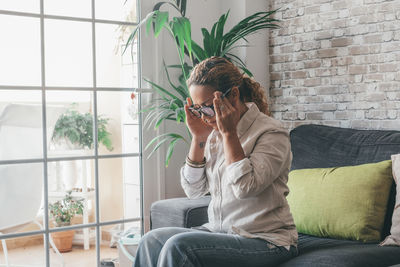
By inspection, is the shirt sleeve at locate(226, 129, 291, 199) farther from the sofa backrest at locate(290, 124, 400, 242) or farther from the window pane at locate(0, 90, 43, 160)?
the window pane at locate(0, 90, 43, 160)

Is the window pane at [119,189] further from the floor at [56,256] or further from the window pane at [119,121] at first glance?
the floor at [56,256]

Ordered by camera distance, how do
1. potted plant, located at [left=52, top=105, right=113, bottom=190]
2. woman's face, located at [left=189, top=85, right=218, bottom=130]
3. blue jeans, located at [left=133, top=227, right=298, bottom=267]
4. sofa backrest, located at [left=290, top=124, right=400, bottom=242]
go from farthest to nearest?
potted plant, located at [left=52, top=105, right=113, bottom=190]
sofa backrest, located at [left=290, top=124, right=400, bottom=242]
woman's face, located at [left=189, top=85, right=218, bottom=130]
blue jeans, located at [left=133, top=227, right=298, bottom=267]

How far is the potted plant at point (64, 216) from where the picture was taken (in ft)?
10.2

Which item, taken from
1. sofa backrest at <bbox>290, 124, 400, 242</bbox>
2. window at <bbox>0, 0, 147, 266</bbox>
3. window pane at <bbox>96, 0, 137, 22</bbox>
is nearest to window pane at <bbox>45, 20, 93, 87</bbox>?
window at <bbox>0, 0, 147, 266</bbox>

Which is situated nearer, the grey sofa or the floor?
the grey sofa

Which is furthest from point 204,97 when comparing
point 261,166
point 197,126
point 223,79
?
point 261,166

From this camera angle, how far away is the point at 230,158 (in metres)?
1.92

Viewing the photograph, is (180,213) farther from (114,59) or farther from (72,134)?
(114,59)

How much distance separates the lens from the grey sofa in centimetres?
206

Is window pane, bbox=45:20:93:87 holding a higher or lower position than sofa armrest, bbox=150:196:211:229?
higher

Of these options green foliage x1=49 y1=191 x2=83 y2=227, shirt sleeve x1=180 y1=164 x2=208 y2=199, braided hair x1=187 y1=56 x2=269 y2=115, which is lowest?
green foliage x1=49 y1=191 x2=83 y2=227

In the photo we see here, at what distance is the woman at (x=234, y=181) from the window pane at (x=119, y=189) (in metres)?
1.22

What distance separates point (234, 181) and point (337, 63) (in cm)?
157

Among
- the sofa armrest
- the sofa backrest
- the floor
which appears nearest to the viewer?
the sofa backrest
